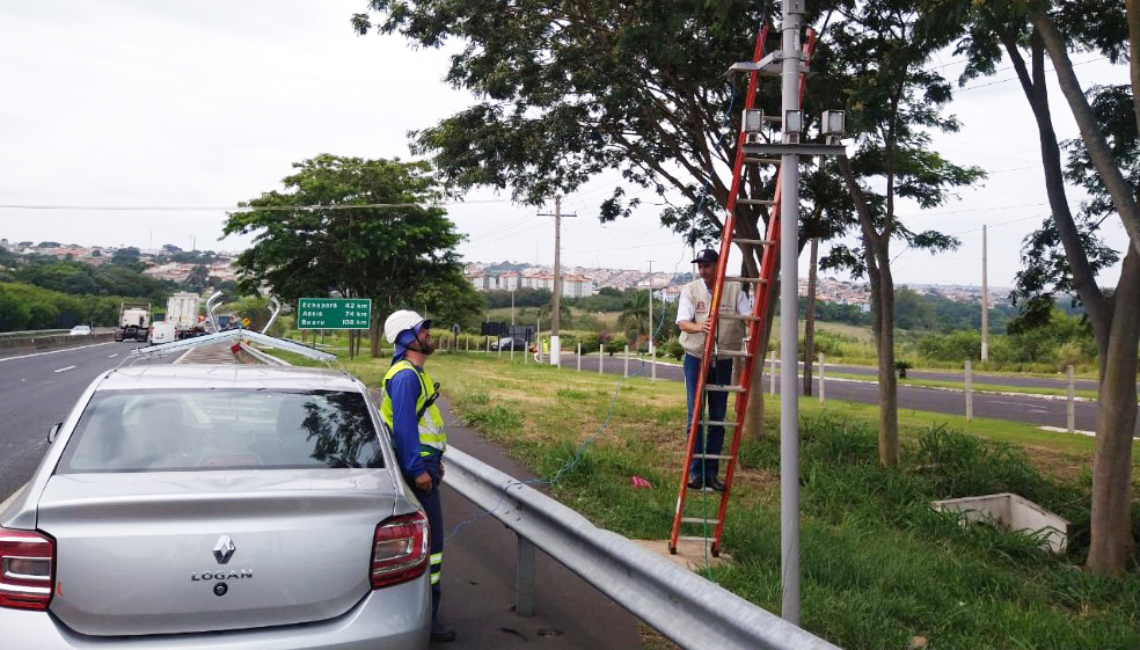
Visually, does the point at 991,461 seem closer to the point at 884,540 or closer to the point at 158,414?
the point at 884,540

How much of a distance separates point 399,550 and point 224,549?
26.2 inches

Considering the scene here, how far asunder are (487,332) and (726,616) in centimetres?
5157

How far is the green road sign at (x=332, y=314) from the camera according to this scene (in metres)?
26.8

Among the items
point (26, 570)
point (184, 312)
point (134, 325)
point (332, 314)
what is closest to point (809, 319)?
point (332, 314)

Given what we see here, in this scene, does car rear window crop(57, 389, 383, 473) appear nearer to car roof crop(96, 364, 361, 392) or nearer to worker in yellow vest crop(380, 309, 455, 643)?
car roof crop(96, 364, 361, 392)

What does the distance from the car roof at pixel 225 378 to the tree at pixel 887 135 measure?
19.3 ft

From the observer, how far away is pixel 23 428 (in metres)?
14.3

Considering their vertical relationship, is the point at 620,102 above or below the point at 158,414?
above

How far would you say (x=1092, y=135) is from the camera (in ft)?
23.5

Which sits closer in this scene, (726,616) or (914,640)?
(726,616)

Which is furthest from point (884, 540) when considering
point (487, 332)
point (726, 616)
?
point (487, 332)

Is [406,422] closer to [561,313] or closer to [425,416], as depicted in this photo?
[425,416]

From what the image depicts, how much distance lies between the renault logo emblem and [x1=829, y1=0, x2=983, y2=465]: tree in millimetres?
6983

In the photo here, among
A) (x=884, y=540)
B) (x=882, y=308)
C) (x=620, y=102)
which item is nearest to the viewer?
(x=884, y=540)
